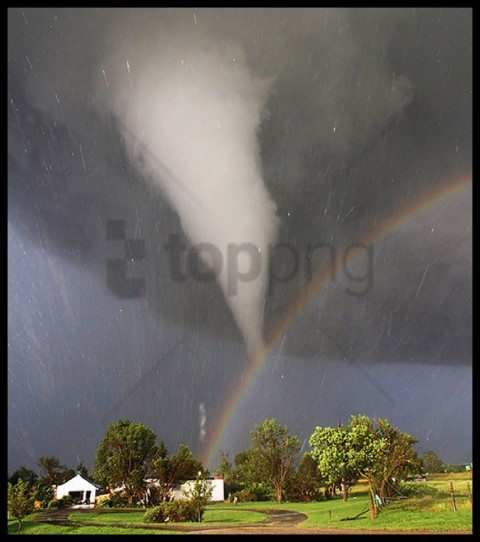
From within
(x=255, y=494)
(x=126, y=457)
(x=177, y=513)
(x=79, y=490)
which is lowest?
(x=255, y=494)

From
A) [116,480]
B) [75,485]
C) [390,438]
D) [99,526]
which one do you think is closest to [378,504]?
[390,438]

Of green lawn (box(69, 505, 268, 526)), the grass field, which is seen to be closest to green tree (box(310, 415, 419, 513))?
the grass field

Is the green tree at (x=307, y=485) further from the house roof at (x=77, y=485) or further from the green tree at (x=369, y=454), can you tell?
the house roof at (x=77, y=485)

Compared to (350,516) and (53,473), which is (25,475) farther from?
(350,516)

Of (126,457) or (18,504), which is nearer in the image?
(18,504)

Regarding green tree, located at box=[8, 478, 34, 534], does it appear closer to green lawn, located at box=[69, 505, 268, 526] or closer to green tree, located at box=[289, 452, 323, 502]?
green lawn, located at box=[69, 505, 268, 526]

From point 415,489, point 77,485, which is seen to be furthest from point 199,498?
point 77,485

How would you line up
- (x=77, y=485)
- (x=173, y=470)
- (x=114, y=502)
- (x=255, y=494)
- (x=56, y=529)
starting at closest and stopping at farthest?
(x=56, y=529)
(x=173, y=470)
(x=114, y=502)
(x=77, y=485)
(x=255, y=494)

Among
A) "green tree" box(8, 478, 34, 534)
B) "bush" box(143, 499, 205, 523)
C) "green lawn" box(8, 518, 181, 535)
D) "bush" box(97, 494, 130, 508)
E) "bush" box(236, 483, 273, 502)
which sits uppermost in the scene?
"green tree" box(8, 478, 34, 534)
